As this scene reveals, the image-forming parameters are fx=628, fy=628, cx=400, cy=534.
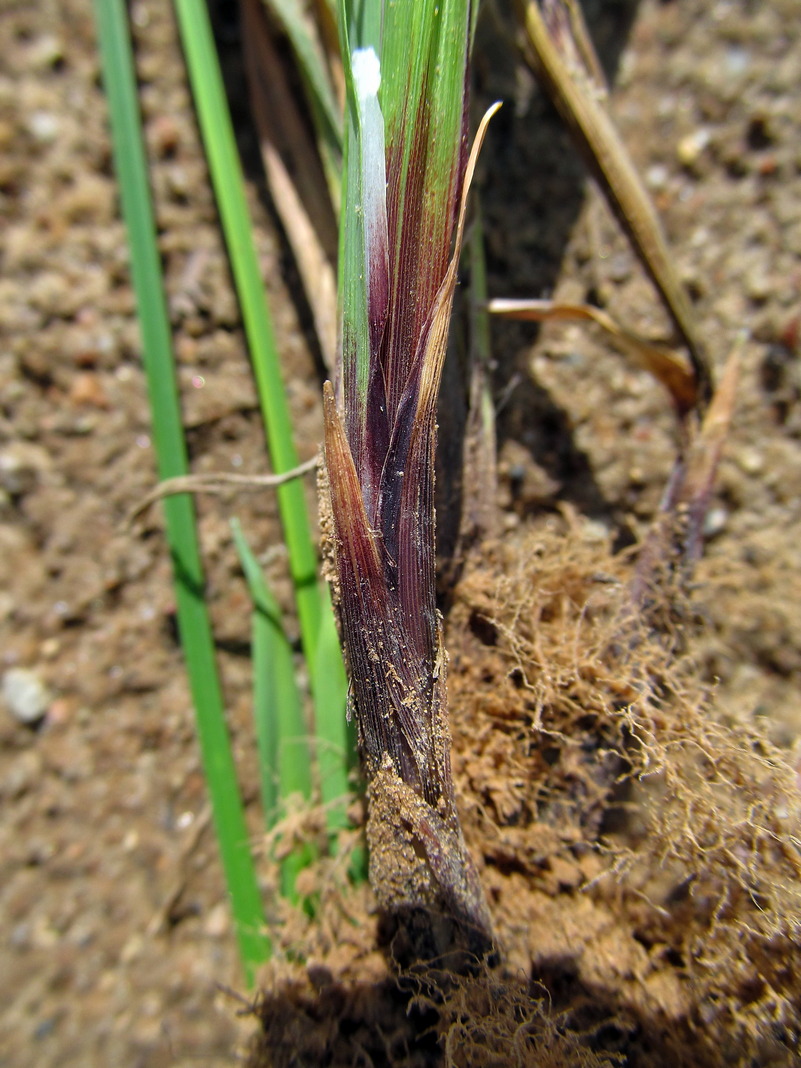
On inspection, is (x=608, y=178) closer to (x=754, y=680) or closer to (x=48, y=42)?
(x=754, y=680)

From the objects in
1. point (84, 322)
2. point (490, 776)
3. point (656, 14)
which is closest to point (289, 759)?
point (490, 776)

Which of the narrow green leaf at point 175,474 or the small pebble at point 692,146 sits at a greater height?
the small pebble at point 692,146

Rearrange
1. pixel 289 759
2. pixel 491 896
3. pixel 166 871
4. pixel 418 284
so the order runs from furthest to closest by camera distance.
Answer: pixel 166 871 < pixel 289 759 < pixel 491 896 < pixel 418 284

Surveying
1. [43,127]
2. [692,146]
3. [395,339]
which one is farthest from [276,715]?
[692,146]

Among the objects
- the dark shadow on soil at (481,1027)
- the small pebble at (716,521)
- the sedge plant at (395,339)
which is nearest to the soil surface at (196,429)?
the small pebble at (716,521)

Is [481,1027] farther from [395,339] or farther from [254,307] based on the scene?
[254,307]

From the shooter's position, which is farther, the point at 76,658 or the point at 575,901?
the point at 76,658

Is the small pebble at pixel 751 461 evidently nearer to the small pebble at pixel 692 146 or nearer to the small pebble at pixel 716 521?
the small pebble at pixel 716 521
